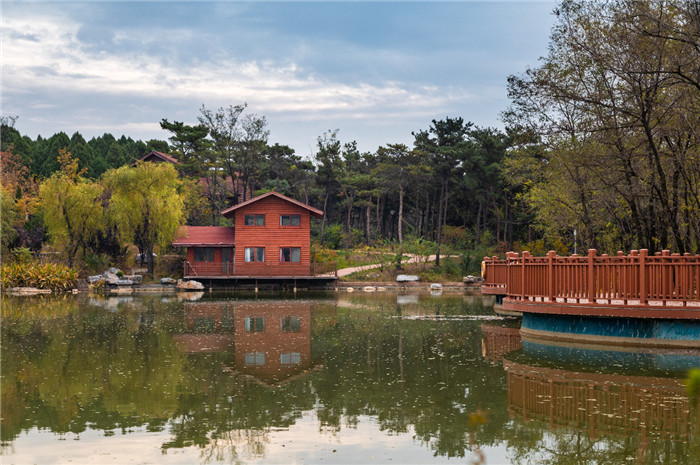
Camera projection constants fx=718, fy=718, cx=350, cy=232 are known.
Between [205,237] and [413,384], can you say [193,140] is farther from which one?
[413,384]

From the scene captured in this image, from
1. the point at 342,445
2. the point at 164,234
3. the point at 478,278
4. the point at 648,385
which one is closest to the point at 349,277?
the point at 478,278

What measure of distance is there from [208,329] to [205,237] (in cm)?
3292

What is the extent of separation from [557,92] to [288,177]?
5377 centimetres

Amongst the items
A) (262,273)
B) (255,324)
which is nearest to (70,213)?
(262,273)

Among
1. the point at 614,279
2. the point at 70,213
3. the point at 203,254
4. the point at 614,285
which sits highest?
the point at 70,213

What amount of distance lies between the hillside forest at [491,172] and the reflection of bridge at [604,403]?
26.5 feet

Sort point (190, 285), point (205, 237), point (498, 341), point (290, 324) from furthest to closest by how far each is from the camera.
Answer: point (205, 237) → point (190, 285) → point (290, 324) → point (498, 341)

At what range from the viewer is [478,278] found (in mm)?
52781

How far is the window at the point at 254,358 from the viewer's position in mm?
16953

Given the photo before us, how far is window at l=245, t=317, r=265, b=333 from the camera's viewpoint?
79.4 ft

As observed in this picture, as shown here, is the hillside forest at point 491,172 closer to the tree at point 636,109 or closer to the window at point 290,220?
the tree at point 636,109

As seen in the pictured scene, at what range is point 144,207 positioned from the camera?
5400 cm

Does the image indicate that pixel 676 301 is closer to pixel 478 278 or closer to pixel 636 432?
pixel 636 432

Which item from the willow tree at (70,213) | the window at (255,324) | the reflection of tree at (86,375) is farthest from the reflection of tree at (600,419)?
the willow tree at (70,213)
